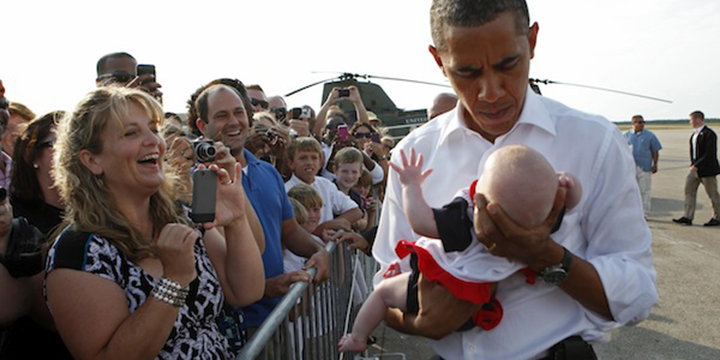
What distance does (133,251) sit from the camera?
2.05 meters

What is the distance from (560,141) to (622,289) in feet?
1.60

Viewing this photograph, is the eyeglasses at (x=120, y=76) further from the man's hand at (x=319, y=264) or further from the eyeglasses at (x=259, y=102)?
the eyeglasses at (x=259, y=102)

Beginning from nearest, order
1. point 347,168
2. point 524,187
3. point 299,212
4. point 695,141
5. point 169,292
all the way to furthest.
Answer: point 524,187, point 169,292, point 299,212, point 347,168, point 695,141

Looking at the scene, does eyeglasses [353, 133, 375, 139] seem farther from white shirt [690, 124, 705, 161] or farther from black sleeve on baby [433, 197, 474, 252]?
white shirt [690, 124, 705, 161]

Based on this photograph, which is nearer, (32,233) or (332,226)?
(32,233)

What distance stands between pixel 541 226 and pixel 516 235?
0.26 ft

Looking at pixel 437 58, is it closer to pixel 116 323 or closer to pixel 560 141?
pixel 560 141

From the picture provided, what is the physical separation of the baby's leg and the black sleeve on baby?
27 centimetres

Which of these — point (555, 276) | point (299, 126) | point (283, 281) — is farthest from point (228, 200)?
point (299, 126)

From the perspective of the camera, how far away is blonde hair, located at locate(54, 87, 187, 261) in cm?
203

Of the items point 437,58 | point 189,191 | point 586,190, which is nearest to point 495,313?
point 586,190

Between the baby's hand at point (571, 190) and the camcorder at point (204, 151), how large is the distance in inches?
56.6

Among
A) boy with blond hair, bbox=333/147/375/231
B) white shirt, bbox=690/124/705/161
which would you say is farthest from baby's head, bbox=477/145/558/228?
white shirt, bbox=690/124/705/161

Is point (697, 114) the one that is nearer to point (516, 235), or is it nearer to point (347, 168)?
point (347, 168)
